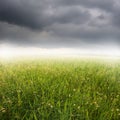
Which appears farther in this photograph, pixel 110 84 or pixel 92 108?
pixel 110 84

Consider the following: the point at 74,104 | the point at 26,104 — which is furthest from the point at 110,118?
the point at 26,104

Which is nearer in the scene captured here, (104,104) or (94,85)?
(104,104)

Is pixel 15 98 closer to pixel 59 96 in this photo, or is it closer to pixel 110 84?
pixel 59 96

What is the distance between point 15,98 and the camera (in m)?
4.49

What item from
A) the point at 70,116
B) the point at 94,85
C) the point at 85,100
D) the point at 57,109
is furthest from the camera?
the point at 94,85

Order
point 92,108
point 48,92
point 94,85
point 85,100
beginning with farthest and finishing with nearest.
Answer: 1. point 94,85
2. point 48,92
3. point 85,100
4. point 92,108

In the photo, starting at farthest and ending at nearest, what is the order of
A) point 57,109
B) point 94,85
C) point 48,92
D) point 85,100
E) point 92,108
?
point 94,85
point 48,92
point 85,100
point 92,108
point 57,109

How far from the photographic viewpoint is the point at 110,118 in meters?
3.95

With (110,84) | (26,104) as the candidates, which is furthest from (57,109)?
(110,84)

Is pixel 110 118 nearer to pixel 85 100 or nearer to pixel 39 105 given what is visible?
pixel 85 100

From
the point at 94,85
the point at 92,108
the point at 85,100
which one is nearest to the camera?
the point at 92,108

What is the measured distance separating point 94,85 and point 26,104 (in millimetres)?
2206

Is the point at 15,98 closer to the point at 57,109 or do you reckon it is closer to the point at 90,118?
the point at 57,109

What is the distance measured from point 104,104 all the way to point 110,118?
58 cm
